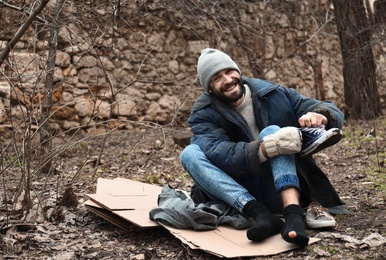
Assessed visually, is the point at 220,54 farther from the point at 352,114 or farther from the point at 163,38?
the point at 352,114

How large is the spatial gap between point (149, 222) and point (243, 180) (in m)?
0.60

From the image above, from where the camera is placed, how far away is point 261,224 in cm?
292

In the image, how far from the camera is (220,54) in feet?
11.7

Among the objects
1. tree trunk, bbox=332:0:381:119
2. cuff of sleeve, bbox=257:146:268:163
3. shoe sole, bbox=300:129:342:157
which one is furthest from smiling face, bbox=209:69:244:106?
tree trunk, bbox=332:0:381:119

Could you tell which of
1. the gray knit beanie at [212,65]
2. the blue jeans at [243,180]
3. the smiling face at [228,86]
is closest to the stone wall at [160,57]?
the gray knit beanie at [212,65]

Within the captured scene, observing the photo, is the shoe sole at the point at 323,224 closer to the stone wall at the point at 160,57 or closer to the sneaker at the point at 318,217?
the sneaker at the point at 318,217

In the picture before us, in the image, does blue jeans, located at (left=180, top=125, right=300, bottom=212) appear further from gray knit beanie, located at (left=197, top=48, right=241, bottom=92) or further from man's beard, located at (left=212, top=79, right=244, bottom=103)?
gray knit beanie, located at (left=197, top=48, right=241, bottom=92)

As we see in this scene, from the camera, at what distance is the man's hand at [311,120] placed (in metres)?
3.22

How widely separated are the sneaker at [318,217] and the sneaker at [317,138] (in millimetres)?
300

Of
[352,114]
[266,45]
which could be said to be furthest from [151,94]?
[352,114]

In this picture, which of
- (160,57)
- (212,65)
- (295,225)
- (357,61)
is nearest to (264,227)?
(295,225)

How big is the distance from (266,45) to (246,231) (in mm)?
6851

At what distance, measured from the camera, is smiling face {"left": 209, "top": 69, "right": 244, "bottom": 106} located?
348 centimetres

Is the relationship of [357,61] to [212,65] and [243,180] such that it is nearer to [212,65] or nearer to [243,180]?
[212,65]
